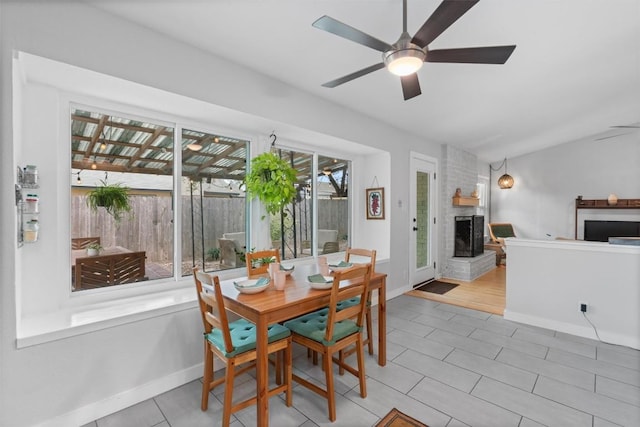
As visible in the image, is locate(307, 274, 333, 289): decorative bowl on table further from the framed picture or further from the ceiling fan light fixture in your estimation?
the framed picture

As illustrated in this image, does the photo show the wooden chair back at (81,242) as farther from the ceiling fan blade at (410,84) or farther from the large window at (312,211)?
the ceiling fan blade at (410,84)

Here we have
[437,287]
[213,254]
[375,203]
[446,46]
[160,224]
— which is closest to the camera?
[446,46]

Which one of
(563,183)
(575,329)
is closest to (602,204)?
(563,183)

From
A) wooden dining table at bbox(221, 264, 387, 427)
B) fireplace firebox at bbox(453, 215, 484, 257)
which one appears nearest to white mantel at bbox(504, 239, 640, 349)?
fireplace firebox at bbox(453, 215, 484, 257)

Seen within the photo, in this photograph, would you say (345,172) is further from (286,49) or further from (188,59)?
(188,59)

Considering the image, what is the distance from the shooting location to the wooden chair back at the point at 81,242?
2217mm

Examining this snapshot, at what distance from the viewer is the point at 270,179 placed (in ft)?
9.41

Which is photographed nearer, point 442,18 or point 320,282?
point 442,18

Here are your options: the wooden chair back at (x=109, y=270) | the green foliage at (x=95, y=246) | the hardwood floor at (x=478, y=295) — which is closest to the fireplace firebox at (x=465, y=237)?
the hardwood floor at (x=478, y=295)

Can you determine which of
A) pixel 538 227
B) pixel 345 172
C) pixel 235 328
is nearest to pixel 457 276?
pixel 345 172

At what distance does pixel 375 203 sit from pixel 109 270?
337cm

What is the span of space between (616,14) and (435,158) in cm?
318

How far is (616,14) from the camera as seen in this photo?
7.89 feet

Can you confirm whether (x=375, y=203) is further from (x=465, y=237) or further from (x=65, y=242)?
(x=65, y=242)
